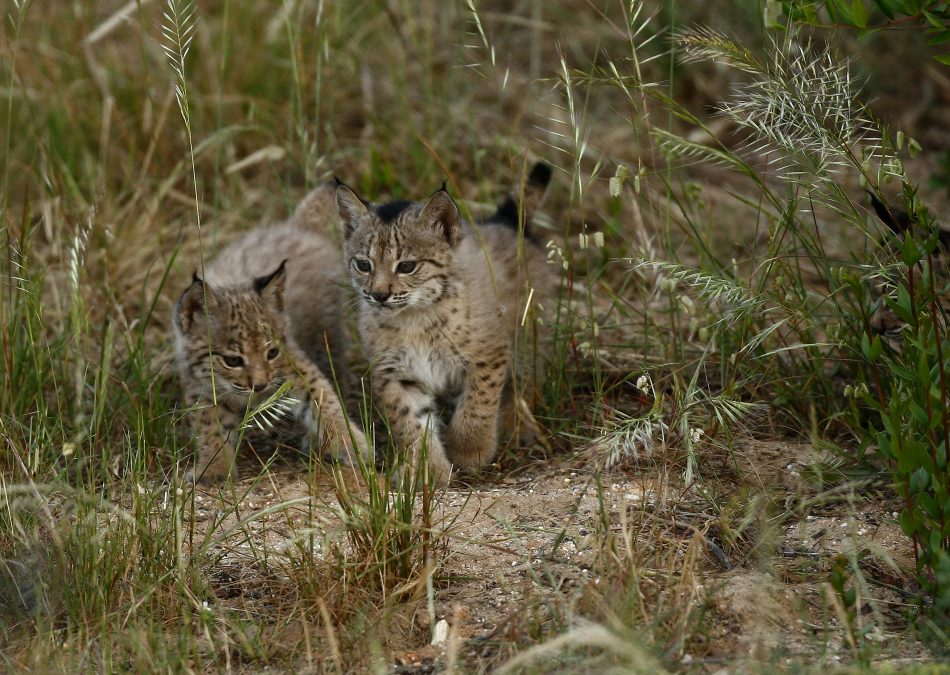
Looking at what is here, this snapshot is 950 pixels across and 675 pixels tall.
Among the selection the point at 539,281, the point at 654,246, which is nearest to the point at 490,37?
the point at 654,246

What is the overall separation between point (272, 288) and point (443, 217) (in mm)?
771

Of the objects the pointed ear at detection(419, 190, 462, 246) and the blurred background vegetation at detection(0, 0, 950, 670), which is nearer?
the blurred background vegetation at detection(0, 0, 950, 670)

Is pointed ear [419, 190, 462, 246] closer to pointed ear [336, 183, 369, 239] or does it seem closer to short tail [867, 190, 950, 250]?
pointed ear [336, 183, 369, 239]

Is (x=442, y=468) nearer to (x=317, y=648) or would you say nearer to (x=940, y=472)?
(x=317, y=648)

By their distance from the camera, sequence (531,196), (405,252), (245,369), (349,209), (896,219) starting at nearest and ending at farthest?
(896,219)
(245,369)
(405,252)
(349,209)
(531,196)

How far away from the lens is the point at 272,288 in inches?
193

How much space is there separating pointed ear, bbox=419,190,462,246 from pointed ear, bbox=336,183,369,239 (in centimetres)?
29

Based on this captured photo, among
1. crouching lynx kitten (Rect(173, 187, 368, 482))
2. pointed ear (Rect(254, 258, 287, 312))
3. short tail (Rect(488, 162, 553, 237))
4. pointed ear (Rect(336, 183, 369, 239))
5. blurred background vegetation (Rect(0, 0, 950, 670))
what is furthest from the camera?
short tail (Rect(488, 162, 553, 237))

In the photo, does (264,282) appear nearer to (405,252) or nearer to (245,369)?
(245,369)

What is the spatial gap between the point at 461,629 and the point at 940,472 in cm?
145

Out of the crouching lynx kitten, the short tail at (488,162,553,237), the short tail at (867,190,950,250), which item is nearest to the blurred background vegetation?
the short tail at (867,190,950,250)

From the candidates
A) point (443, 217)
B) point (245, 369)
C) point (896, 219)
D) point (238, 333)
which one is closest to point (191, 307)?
point (238, 333)

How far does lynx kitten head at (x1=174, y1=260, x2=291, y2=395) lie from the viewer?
4766mm

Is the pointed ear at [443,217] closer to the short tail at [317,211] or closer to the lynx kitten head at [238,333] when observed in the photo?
the lynx kitten head at [238,333]
